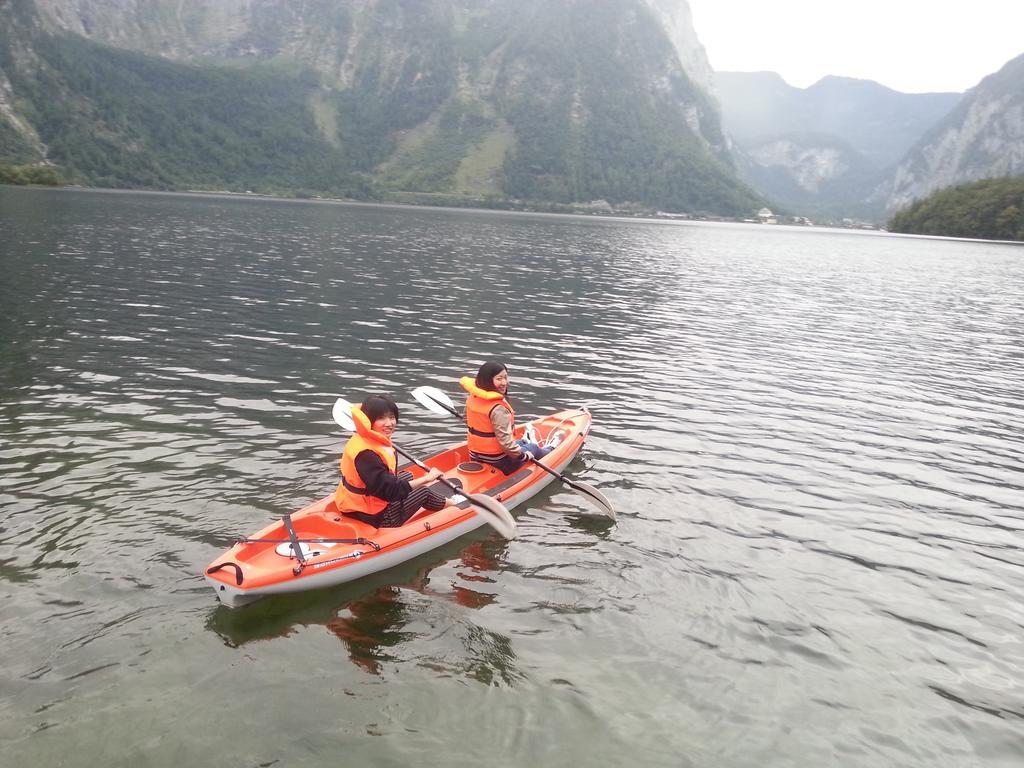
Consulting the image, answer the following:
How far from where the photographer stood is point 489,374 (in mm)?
12133

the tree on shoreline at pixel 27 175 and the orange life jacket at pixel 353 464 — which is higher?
the tree on shoreline at pixel 27 175

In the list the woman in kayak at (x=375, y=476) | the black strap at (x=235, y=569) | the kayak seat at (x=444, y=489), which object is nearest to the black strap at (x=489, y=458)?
the kayak seat at (x=444, y=489)

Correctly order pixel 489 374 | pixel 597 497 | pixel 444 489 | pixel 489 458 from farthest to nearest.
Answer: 1. pixel 489 458
2. pixel 597 497
3. pixel 489 374
4. pixel 444 489

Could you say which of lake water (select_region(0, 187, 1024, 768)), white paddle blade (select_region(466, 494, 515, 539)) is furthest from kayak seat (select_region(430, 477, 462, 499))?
lake water (select_region(0, 187, 1024, 768))

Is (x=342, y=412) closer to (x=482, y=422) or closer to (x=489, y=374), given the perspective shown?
(x=482, y=422)

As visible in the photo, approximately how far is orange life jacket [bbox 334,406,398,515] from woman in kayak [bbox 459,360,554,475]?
245 centimetres

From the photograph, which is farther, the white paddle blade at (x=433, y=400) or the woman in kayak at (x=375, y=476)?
the white paddle blade at (x=433, y=400)

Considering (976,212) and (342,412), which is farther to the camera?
(976,212)

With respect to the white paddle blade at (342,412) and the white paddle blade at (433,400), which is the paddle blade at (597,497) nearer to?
→ the white paddle blade at (433,400)

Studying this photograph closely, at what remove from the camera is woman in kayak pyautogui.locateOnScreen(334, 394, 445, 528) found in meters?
9.76

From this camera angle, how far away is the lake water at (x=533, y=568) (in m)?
7.27

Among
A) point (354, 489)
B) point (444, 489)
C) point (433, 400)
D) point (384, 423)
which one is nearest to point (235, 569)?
point (354, 489)

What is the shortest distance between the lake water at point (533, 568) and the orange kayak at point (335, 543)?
33 cm

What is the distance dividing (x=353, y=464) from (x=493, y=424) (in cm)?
326
